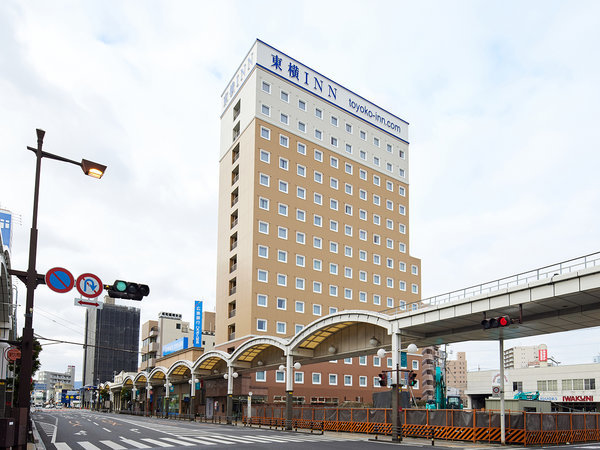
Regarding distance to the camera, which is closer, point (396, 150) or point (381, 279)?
point (381, 279)

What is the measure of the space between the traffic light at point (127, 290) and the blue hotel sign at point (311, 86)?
6512 centimetres

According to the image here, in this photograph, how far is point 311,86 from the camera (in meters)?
82.9

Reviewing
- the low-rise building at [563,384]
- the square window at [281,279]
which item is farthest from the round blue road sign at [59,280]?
the low-rise building at [563,384]

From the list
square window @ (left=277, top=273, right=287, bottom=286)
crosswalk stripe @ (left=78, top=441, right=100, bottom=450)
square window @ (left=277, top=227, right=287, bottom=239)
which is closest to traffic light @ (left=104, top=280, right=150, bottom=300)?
crosswalk stripe @ (left=78, top=441, right=100, bottom=450)

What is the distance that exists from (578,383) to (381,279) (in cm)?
3037

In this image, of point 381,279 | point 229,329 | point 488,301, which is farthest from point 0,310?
point 381,279

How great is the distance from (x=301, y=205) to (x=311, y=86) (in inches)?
760

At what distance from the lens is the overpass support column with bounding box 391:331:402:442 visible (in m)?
32.2

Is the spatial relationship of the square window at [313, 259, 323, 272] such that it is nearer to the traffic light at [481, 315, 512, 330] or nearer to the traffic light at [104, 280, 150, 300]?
the traffic light at [481, 315, 512, 330]

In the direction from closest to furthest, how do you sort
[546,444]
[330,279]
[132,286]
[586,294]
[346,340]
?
[132,286] → [586,294] → [546,444] → [346,340] → [330,279]

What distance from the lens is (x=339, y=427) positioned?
131ft

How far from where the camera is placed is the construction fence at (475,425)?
Result: 96.2 ft

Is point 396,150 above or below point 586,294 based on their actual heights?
above

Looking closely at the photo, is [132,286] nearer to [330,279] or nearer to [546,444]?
[546,444]
